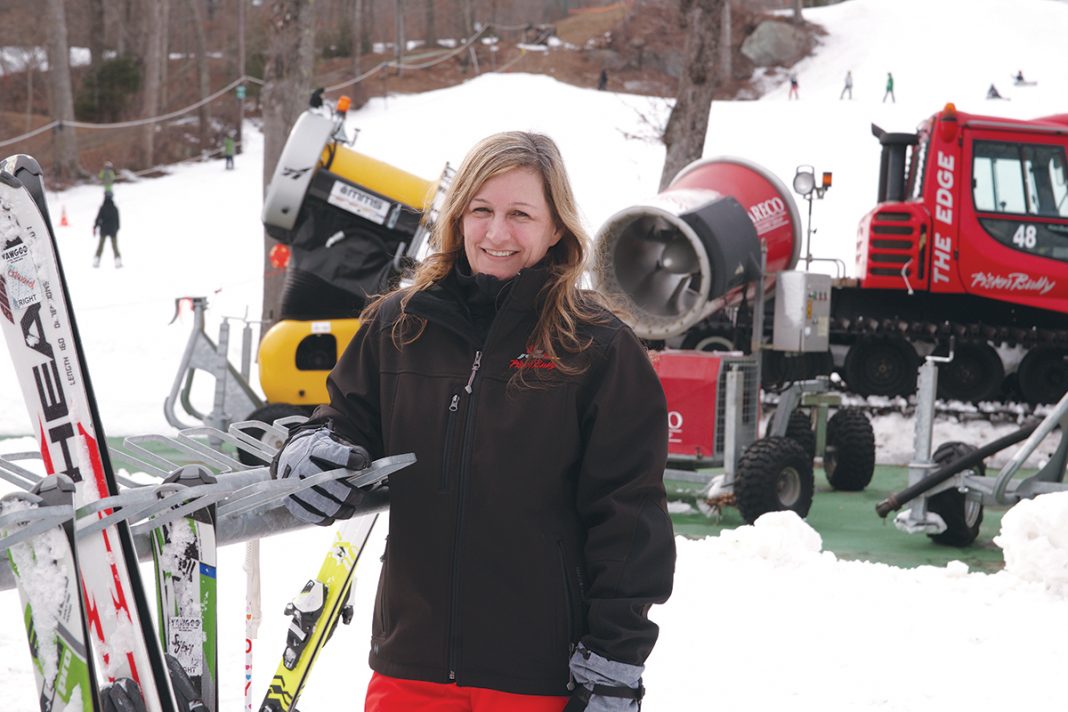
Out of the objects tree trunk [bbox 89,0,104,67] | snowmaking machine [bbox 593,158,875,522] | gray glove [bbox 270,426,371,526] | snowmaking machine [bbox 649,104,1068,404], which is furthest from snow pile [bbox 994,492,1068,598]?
tree trunk [bbox 89,0,104,67]

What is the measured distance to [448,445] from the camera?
2.22m

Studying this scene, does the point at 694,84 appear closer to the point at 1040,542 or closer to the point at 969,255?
the point at 969,255

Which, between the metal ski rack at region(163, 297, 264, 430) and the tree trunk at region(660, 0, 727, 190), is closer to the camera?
the metal ski rack at region(163, 297, 264, 430)

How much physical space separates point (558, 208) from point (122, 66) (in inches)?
1575

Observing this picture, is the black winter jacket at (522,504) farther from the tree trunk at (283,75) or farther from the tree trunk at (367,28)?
the tree trunk at (367,28)

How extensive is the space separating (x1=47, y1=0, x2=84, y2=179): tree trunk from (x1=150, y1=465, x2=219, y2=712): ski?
97.4 ft

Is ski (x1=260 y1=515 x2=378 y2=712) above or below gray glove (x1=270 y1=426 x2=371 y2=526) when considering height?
below

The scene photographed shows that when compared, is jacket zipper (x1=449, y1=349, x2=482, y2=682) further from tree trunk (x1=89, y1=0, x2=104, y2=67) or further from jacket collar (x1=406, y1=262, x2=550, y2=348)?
tree trunk (x1=89, y1=0, x2=104, y2=67)

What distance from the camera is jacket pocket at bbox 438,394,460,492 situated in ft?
7.29

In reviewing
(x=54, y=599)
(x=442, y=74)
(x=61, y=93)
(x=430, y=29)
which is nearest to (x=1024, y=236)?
(x=54, y=599)

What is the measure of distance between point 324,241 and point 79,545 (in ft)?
24.2

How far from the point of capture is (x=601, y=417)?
7.14ft

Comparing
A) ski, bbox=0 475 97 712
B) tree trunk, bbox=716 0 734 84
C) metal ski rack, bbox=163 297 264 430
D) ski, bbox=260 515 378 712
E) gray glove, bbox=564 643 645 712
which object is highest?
tree trunk, bbox=716 0 734 84

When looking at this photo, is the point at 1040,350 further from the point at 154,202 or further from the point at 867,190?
the point at 154,202
